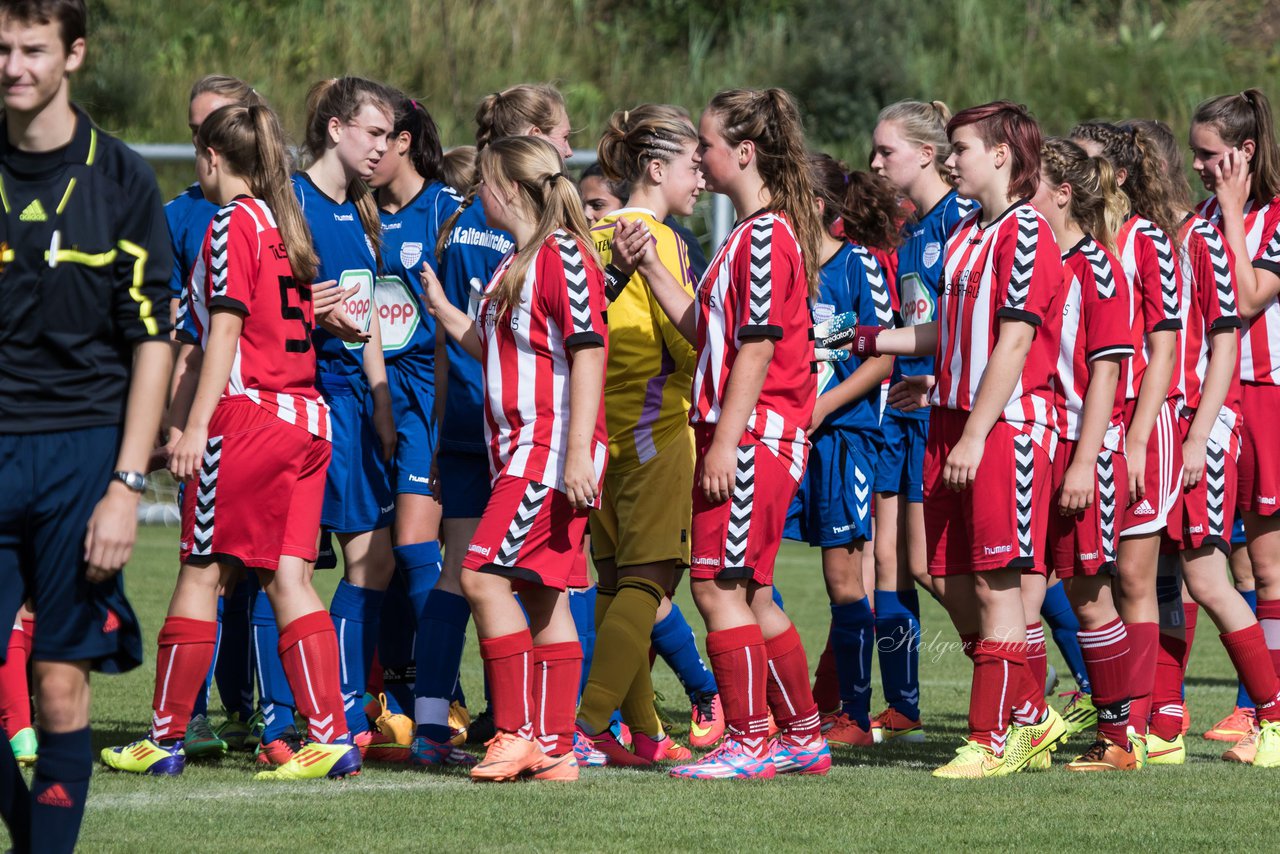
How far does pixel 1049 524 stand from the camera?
18.3 feet

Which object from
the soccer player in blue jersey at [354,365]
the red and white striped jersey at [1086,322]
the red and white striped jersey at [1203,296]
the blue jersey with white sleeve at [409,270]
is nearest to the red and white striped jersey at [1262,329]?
the red and white striped jersey at [1203,296]

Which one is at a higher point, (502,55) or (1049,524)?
(502,55)

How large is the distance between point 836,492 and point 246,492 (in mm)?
2233

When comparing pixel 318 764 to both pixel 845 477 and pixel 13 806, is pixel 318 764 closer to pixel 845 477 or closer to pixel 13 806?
pixel 13 806

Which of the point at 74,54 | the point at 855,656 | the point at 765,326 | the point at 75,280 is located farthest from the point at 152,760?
the point at 855,656

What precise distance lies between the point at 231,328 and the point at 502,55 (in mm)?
17041

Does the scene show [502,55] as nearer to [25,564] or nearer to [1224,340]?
[1224,340]

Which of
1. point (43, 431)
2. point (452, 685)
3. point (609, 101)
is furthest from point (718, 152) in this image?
point (609, 101)

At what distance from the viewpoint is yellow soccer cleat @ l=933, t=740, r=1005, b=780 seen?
5.34 m

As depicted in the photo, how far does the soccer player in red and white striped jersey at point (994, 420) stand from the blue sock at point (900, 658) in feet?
3.03

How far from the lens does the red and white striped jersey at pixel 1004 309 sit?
5.25 metres

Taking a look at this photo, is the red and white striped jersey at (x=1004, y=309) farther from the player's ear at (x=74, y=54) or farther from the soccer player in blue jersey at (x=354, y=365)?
the player's ear at (x=74, y=54)

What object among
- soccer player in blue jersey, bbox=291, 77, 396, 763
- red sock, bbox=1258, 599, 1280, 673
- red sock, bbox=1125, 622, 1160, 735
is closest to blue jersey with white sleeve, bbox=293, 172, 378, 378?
soccer player in blue jersey, bbox=291, 77, 396, 763

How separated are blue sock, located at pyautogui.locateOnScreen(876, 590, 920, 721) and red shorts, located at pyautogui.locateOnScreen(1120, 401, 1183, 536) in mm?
965
